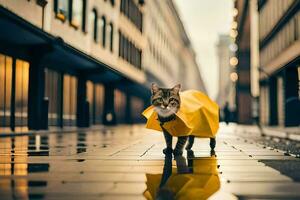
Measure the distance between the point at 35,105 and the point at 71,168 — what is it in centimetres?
1699

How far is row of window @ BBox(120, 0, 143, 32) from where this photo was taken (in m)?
42.4

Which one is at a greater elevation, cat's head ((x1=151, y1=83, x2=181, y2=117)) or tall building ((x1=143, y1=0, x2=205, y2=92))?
tall building ((x1=143, y1=0, x2=205, y2=92))

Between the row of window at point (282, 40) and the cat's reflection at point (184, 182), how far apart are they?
28.2 m

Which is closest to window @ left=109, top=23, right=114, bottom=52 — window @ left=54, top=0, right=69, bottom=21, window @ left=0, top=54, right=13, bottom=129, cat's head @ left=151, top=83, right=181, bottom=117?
window @ left=54, top=0, right=69, bottom=21

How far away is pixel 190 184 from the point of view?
5082 mm

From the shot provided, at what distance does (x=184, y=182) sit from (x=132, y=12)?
42.3 metres

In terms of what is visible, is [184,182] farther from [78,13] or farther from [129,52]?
[129,52]

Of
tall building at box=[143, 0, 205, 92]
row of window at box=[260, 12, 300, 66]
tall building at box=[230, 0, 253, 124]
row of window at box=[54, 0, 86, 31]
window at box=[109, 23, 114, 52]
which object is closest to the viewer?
row of window at box=[54, 0, 86, 31]

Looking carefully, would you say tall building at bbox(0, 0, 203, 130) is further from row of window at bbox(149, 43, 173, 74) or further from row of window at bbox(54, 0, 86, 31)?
row of window at bbox(149, 43, 173, 74)

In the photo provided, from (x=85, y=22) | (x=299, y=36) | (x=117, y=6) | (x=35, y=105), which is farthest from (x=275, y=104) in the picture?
(x=35, y=105)

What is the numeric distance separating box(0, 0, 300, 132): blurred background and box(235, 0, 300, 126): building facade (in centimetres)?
9

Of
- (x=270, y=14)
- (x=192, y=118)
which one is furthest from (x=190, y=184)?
(x=270, y=14)

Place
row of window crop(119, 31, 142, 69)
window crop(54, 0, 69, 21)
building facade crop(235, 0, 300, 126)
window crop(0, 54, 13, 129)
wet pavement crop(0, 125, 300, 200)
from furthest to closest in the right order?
row of window crop(119, 31, 142, 69), building facade crop(235, 0, 300, 126), window crop(54, 0, 69, 21), window crop(0, 54, 13, 129), wet pavement crop(0, 125, 300, 200)

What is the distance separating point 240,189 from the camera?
4.67 m
